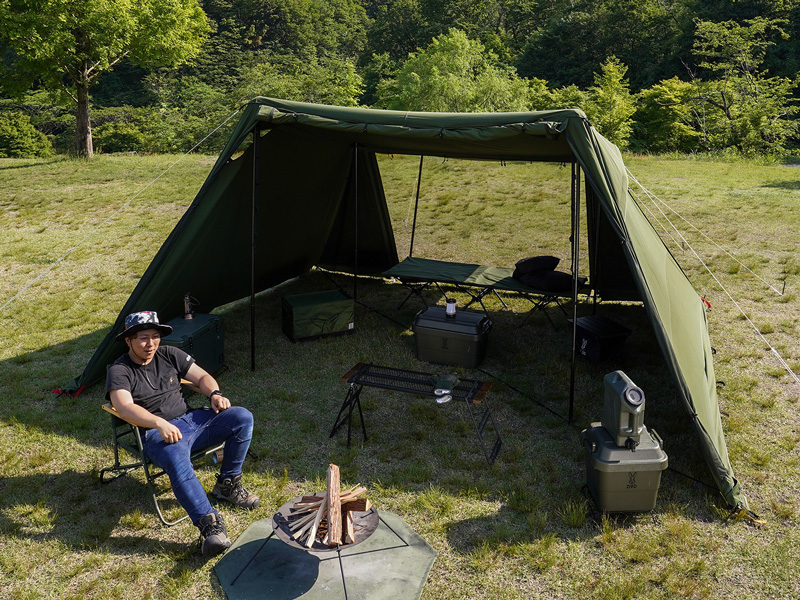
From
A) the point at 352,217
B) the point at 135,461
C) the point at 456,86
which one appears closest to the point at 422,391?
the point at 135,461

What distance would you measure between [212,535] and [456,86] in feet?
89.5

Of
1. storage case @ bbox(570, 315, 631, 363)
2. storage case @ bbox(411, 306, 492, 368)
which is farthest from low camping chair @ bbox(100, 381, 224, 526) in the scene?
storage case @ bbox(570, 315, 631, 363)

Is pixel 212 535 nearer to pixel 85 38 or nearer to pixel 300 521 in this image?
pixel 300 521

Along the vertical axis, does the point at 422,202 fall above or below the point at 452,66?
below

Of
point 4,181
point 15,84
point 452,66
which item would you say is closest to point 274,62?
point 452,66

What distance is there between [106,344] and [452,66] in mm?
29207

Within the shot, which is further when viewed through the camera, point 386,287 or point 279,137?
point 386,287

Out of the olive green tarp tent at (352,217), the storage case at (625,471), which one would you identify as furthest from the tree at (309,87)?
the storage case at (625,471)

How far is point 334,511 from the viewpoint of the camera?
299cm

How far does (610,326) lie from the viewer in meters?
5.71

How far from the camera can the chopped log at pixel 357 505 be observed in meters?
3.10

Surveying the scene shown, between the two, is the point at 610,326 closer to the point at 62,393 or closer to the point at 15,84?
the point at 62,393

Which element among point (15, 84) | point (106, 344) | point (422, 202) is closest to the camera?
point (106, 344)

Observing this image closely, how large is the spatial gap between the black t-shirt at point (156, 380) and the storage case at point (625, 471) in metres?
2.33
